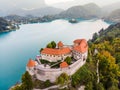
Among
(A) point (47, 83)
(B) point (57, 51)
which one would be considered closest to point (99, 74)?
(B) point (57, 51)

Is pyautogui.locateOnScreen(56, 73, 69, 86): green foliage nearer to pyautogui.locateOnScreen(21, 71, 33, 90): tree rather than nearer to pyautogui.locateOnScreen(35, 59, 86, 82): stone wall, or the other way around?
pyautogui.locateOnScreen(35, 59, 86, 82): stone wall

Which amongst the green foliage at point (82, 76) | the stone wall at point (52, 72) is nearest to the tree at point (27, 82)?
the stone wall at point (52, 72)

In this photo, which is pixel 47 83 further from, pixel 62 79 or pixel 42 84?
pixel 62 79

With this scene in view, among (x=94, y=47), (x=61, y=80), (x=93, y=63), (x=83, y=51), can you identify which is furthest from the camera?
(x=94, y=47)

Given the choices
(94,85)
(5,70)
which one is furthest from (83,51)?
(5,70)

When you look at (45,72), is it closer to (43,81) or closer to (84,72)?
(43,81)

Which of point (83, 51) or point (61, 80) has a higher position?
point (83, 51)

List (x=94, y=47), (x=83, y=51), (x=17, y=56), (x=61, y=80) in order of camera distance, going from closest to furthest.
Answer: (x=61, y=80) < (x=83, y=51) < (x=94, y=47) < (x=17, y=56)
